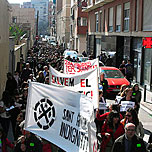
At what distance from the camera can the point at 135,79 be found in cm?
2533

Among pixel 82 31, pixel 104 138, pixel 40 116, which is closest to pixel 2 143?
pixel 40 116

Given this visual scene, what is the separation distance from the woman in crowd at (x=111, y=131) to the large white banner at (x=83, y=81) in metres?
0.75

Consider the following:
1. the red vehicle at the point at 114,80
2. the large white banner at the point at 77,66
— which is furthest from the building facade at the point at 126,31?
the large white banner at the point at 77,66

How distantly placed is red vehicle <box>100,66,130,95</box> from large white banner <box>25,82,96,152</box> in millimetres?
11877

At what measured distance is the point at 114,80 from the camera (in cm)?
1897

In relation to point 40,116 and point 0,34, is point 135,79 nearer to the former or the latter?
point 0,34

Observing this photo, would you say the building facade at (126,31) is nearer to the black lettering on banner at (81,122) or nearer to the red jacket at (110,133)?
the red jacket at (110,133)

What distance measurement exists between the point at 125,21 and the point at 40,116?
2268 cm

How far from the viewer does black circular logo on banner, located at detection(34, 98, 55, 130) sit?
630 cm

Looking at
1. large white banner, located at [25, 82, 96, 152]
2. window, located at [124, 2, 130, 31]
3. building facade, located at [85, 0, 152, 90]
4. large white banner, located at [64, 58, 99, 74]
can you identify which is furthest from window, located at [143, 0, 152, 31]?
large white banner, located at [25, 82, 96, 152]

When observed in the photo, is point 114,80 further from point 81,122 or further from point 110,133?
point 81,122

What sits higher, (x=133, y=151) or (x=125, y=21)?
(x=125, y=21)

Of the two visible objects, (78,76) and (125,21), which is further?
(125,21)

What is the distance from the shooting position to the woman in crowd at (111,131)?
7750 millimetres
